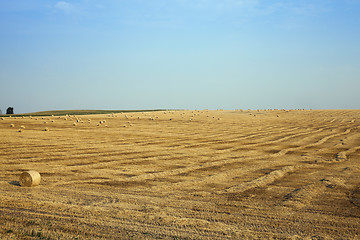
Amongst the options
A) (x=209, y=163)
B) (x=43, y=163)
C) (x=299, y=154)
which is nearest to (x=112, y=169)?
(x=43, y=163)

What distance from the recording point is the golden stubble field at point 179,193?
257 inches

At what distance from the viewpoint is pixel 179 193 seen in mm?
9172

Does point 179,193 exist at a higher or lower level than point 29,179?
lower

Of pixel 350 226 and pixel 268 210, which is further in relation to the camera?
pixel 268 210

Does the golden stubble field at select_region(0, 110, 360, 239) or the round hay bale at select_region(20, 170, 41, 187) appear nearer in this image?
the golden stubble field at select_region(0, 110, 360, 239)

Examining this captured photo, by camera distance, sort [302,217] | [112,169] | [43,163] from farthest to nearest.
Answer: [43,163]
[112,169]
[302,217]

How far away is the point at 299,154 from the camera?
1619 cm

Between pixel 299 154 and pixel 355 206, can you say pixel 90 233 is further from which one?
pixel 299 154

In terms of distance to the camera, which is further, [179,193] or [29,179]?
[29,179]

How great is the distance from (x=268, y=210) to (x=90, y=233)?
4.09m

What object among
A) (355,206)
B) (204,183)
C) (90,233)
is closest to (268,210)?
(355,206)

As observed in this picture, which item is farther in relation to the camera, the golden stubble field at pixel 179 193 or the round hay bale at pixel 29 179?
the round hay bale at pixel 29 179

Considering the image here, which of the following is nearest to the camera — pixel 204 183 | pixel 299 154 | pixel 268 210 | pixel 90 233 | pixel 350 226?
pixel 90 233

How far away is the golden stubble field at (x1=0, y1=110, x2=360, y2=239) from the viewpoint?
6.54 meters
